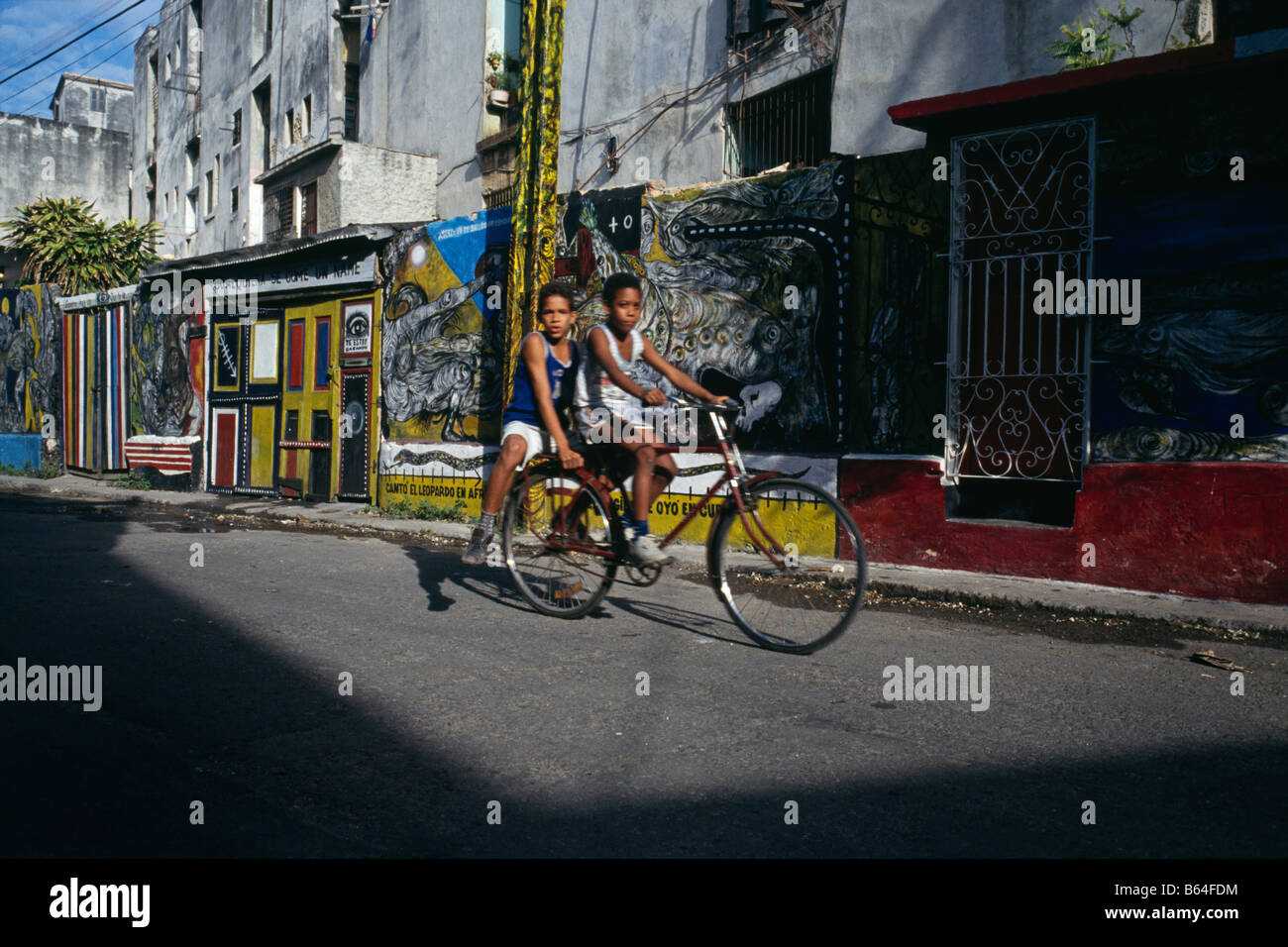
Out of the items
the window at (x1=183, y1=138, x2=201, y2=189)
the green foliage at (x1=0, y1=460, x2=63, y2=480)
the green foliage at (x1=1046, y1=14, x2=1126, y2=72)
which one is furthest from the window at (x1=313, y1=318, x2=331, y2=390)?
the window at (x1=183, y1=138, x2=201, y2=189)

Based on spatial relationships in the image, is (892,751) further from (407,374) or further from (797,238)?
(407,374)

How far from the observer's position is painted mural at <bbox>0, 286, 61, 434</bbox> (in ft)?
64.6

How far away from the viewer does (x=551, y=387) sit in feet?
18.5

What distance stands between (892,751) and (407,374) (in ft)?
34.5

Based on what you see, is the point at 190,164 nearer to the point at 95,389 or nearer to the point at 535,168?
the point at 95,389

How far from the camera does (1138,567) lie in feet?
23.8

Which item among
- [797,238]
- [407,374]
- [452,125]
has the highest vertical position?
[452,125]

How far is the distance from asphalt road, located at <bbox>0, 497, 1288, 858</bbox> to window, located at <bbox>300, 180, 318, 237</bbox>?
16.4 meters

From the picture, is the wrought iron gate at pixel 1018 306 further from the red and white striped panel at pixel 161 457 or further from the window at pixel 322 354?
the red and white striped panel at pixel 161 457

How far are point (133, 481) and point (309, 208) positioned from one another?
23.6ft

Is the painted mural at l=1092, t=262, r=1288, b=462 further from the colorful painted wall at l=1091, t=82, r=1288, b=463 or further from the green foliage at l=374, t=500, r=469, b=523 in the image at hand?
A: the green foliage at l=374, t=500, r=469, b=523

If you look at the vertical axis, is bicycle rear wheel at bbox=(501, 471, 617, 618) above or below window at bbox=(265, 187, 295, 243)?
below

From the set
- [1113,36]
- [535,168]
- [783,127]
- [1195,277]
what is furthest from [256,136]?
[1195,277]
